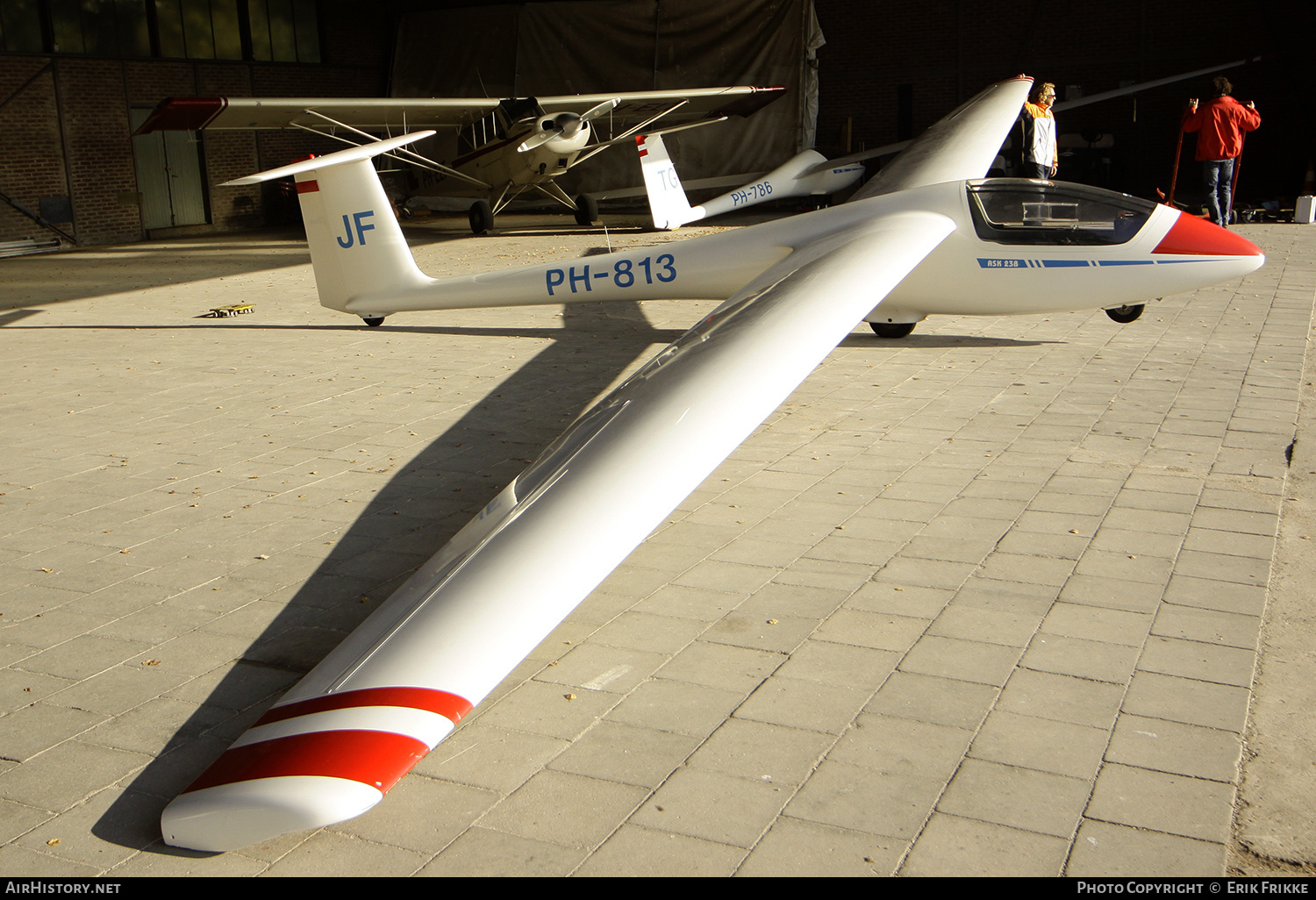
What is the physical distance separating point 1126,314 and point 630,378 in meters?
6.90

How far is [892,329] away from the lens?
29.4 ft

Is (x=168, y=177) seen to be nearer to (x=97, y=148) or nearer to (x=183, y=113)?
(x=97, y=148)

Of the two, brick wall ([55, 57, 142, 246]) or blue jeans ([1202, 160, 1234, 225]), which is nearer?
blue jeans ([1202, 160, 1234, 225])

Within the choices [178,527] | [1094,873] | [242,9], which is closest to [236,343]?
[178,527]

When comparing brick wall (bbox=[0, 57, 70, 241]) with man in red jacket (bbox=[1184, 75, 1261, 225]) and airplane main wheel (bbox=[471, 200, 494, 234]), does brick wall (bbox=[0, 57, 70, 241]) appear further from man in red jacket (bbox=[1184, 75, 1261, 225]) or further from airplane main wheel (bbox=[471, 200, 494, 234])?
man in red jacket (bbox=[1184, 75, 1261, 225])

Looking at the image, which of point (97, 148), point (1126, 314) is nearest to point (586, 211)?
point (97, 148)

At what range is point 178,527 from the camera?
5086 mm

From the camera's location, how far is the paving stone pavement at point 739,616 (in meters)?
2.65

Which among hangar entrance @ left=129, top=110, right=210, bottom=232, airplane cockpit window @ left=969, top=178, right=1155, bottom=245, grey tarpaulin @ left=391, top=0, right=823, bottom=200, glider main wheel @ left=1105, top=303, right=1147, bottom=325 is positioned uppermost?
grey tarpaulin @ left=391, top=0, right=823, bottom=200

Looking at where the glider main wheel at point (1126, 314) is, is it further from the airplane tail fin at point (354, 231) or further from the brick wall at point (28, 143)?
the brick wall at point (28, 143)

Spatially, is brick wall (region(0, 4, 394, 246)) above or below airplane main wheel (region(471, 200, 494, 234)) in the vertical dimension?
above

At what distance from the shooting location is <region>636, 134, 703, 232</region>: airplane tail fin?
14.6 meters

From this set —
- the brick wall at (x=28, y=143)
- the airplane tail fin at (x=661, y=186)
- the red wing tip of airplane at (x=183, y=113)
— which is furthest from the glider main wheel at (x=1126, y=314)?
the brick wall at (x=28, y=143)

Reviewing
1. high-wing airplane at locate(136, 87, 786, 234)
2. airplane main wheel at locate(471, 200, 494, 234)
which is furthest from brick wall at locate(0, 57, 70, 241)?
airplane main wheel at locate(471, 200, 494, 234)
